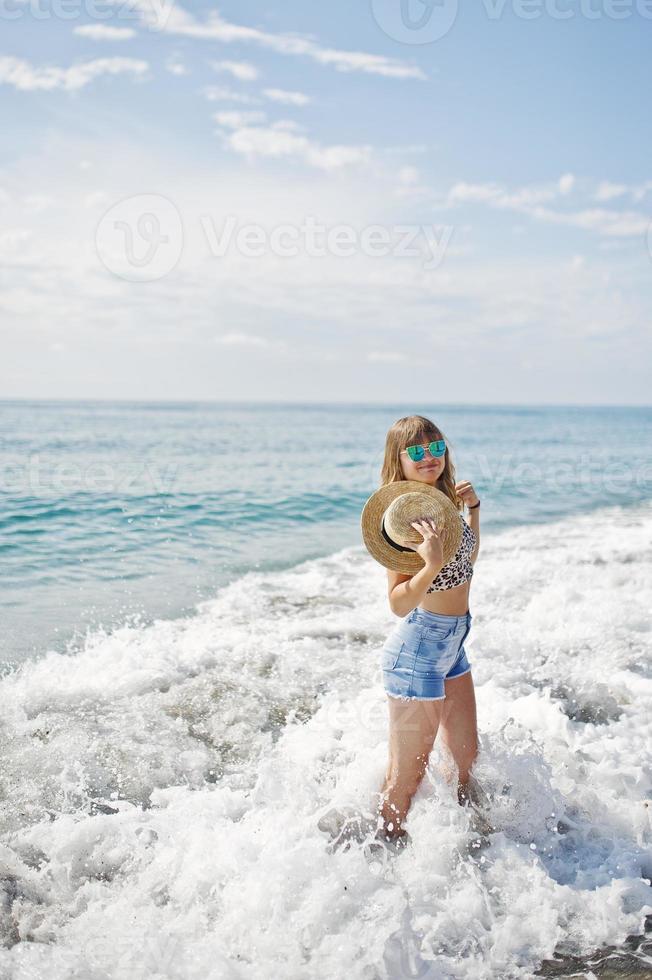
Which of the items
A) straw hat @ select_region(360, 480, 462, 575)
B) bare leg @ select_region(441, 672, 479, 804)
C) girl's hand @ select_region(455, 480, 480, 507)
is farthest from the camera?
girl's hand @ select_region(455, 480, 480, 507)

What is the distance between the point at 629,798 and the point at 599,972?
1.52 metres

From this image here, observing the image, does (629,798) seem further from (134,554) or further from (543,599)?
(134,554)

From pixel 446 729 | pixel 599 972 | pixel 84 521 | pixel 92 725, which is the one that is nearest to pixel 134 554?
pixel 84 521

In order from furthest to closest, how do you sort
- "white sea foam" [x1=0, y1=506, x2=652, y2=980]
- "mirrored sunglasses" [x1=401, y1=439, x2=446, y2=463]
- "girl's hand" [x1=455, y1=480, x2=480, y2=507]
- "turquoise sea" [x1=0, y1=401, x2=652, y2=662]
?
1. "turquoise sea" [x1=0, y1=401, x2=652, y2=662]
2. "girl's hand" [x1=455, y1=480, x2=480, y2=507]
3. "mirrored sunglasses" [x1=401, y1=439, x2=446, y2=463]
4. "white sea foam" [x1=0, y1=506, x2=652, y2=980]

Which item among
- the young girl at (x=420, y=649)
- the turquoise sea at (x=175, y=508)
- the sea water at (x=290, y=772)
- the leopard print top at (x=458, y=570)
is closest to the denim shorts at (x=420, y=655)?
the young girl at (x=420, y=649)

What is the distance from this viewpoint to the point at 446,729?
13.8 ft

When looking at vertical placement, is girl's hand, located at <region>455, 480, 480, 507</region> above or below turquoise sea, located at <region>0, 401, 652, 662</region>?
above

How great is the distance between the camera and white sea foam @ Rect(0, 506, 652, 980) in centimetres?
342

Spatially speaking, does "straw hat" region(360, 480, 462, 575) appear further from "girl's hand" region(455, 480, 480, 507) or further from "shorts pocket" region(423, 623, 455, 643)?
"girl's hand" region(455, 480, 480, 507)

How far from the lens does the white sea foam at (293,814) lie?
3416 mm

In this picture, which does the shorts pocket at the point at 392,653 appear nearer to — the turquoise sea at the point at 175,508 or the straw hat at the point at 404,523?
the straw hat at the point at 404,523

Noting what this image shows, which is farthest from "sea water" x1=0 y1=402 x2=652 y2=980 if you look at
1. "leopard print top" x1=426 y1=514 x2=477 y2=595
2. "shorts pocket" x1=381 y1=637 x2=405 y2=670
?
"leopard print top" x1=426 y1=514 x2=477 y2=595

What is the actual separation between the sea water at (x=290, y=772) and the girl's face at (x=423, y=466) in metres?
1.66

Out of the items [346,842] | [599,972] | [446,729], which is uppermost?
[446,729]
